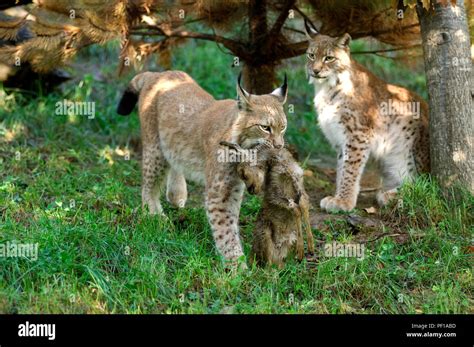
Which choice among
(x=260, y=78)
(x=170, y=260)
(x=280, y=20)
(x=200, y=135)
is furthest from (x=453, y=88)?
(x=170, y=260)

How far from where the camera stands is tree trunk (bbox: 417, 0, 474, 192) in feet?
19.8

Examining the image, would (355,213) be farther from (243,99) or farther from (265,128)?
(243,99)

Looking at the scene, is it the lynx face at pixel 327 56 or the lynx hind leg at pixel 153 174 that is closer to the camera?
the lynx hind leg at pixel 153 174

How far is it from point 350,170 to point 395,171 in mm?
577

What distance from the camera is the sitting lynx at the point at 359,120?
267 inches

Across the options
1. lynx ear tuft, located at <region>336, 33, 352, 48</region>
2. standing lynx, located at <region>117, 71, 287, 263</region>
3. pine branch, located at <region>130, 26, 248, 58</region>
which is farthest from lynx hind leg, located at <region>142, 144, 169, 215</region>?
lynx ear tuft, located at <region>336, 33, 352, 48</region>

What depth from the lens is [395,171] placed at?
283 inches

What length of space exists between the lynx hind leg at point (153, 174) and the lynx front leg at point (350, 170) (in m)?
1.42

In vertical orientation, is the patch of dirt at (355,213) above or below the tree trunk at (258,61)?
below

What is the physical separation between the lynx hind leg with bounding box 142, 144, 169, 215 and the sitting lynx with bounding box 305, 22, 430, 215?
1424mm

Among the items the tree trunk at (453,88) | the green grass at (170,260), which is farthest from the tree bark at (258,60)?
the tree trunk at (453,88)

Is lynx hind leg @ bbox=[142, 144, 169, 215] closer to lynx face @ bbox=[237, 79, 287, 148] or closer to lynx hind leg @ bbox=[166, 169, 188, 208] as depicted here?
lynx hind leg @ bbox=[166, 169, 188, 208]

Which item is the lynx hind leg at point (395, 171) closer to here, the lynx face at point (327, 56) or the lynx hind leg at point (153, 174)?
the lynx face at point (327, 56)
